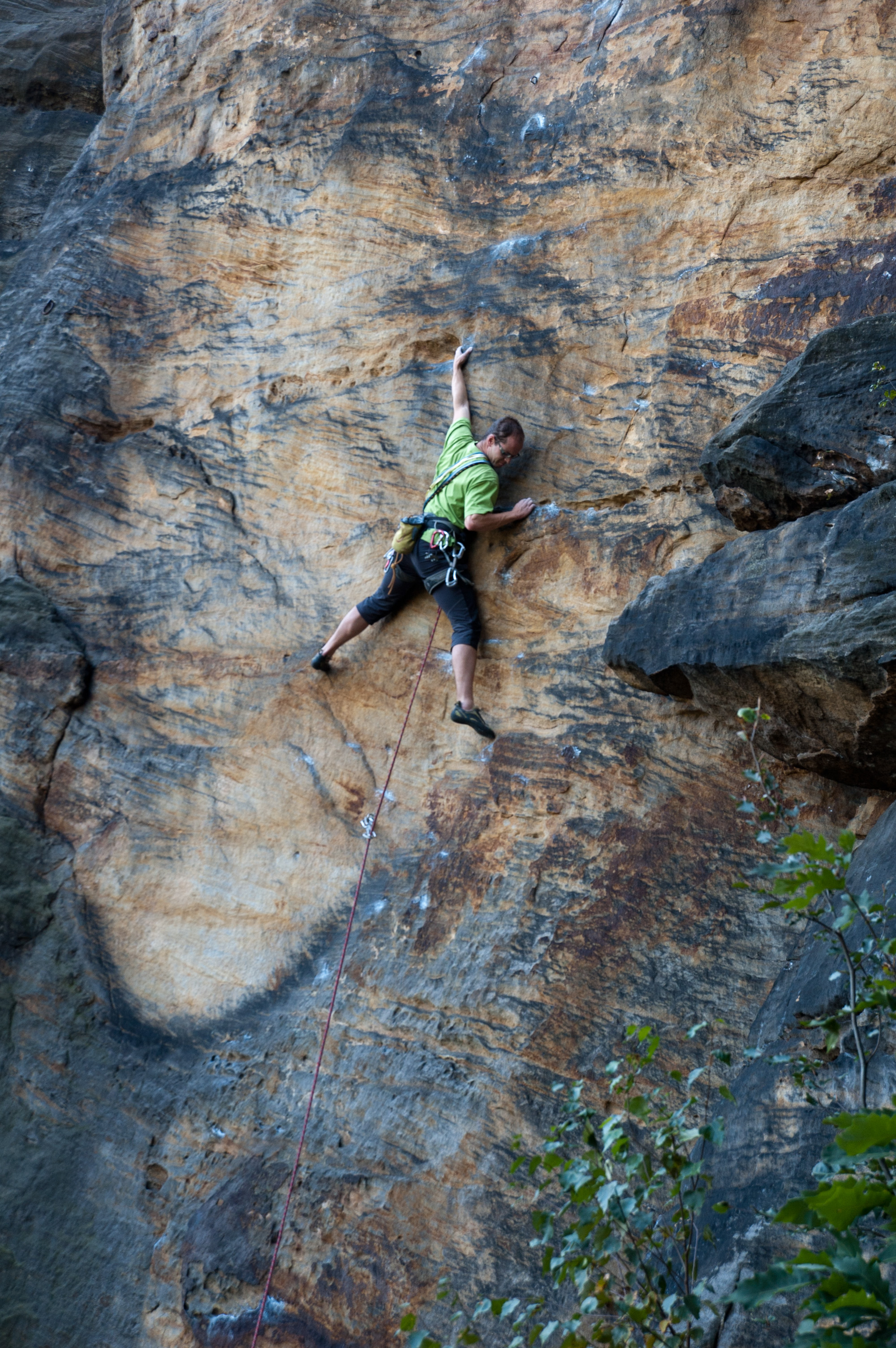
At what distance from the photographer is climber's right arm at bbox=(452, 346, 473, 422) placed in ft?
20.7

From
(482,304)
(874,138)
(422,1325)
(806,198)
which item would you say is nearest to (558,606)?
(482,304)

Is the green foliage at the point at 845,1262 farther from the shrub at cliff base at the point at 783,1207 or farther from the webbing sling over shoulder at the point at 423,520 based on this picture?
the webbing sling over shoulder at the point at 423,520

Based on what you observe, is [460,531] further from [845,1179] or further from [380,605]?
[845,1179]

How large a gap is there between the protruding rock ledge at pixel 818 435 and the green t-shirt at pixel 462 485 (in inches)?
55.2

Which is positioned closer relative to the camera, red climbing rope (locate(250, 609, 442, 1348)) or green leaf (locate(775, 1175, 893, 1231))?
green leaf (locate(775, 1175, 893, 1231))

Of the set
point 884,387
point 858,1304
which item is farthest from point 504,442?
point 858,1304

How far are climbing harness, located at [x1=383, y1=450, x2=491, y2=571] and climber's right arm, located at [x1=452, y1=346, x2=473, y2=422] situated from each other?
1.34 ft

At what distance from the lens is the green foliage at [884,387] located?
172 inches

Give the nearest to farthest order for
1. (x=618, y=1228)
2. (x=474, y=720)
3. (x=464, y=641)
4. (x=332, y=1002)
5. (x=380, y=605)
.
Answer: (x=618, y=1228) < (x=332, y=1002) < (x=474, y=720) < (x=464, y=641) < (x=380, y=605)

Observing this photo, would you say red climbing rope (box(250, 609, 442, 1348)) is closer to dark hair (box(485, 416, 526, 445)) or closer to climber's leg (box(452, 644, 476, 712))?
climber's leg (box(452, 644, 476, 712))

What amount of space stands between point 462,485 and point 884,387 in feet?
7.83

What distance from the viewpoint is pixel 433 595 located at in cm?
614

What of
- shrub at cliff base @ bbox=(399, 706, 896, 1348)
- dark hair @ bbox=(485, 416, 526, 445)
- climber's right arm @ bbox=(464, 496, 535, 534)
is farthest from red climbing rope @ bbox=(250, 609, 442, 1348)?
shrub at cliff base @ bbox=(399, 706, 896, 1348)

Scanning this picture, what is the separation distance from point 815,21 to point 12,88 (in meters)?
8.64
